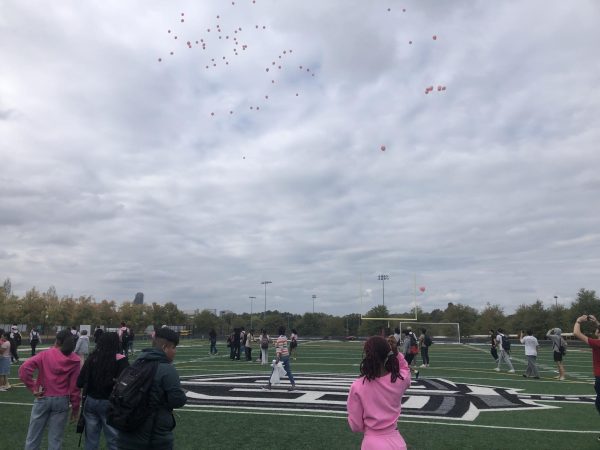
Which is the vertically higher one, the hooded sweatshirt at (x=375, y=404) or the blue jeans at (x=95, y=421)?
the hooded sweatshirt at (x=375, y=404)

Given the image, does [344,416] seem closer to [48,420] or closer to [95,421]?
[95,421]

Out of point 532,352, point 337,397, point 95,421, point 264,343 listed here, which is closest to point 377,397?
point 95,421

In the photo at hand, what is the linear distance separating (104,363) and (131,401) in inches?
84.1

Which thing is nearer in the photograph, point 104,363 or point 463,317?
point 104,363

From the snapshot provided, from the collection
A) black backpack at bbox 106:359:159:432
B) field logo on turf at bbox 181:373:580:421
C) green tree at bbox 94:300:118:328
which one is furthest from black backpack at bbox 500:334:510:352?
green tree at bbox 94:300:118:328

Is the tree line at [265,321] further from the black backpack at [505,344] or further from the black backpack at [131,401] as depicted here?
the black backpack at [131,401]

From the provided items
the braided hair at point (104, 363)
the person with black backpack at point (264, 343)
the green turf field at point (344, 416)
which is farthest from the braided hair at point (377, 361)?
the person with black backpack at point (264, 343)

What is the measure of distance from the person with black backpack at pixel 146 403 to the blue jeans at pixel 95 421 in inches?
75.9

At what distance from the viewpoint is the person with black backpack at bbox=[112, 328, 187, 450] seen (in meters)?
3.93

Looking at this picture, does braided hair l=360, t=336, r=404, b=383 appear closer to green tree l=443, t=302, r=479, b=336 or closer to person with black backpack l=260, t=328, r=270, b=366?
person with black backpack l=260, t=328, r=270, b=366

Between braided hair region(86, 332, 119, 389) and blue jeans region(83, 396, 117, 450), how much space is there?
0.23m

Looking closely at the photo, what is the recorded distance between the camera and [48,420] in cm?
611

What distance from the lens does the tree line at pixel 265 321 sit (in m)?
70.6

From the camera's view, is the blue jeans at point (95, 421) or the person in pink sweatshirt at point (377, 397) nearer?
the person in pink sweatshirt at point (377, 397)
